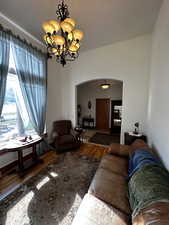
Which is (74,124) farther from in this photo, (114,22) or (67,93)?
(114,22)

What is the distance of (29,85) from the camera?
2.68 meters

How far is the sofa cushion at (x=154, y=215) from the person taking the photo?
0.69 metres

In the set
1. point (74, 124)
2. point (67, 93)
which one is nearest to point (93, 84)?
point (67, 93)

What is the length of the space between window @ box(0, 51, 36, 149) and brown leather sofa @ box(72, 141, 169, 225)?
90.0 inches

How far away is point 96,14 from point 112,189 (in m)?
3.22

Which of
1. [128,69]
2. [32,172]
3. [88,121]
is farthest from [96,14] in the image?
[88,121]

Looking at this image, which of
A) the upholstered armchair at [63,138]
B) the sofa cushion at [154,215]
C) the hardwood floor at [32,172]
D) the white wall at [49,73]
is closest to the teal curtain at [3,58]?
the white wall at [49,73]

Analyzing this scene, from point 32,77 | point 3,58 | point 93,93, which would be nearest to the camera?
point 3,58

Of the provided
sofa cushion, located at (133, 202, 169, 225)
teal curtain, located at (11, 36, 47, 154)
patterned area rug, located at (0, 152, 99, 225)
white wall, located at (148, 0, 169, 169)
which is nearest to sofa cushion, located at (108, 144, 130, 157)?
white wall, located at (148, 0, 169, 169)

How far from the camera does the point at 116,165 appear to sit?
1797 millimetres

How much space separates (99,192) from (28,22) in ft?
12.0

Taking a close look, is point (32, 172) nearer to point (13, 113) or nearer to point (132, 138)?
point (13, 113)

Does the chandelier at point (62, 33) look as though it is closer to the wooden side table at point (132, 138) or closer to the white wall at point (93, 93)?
the wooden side table at point (132, 138)

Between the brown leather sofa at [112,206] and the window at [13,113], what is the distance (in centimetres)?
229
